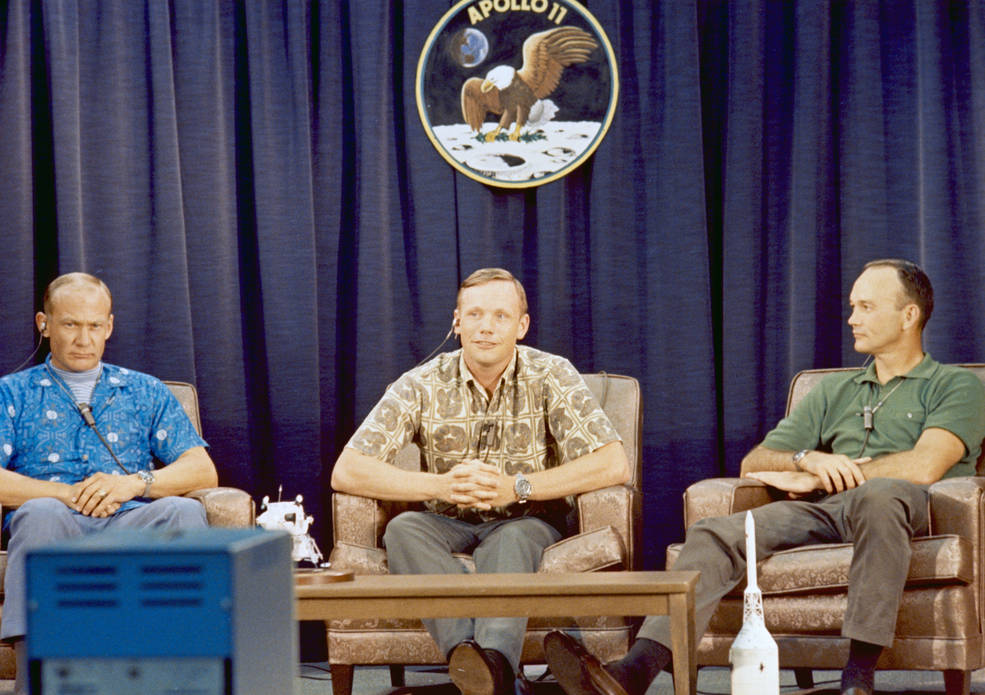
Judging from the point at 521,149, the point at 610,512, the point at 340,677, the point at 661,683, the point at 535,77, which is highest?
the point at 535,77

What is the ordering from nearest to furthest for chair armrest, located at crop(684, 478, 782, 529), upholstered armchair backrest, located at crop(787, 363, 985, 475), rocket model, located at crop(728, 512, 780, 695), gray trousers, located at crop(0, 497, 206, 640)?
rocket model, located at crop(728, 512, 780, 695)
gray trousers, located at crop(0, 497, 206, 640)
chair armrest, located at crop(684, 478, 782, 529)
upholstered armchair backrest, located at crop(787, 363, 985, 475)

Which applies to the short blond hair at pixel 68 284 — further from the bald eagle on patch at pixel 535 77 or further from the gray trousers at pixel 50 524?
the bald eagle on patch at pixel 535 77

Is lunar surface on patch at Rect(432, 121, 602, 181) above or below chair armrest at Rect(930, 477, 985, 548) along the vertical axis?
above

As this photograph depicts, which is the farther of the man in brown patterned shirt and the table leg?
the man in brown patterned shirt

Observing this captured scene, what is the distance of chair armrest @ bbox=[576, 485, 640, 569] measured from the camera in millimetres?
3117

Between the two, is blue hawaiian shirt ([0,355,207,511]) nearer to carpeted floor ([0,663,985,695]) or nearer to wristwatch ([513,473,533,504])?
carpeted floor ([0,663,985,695])

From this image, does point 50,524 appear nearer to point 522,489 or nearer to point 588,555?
point 522,489

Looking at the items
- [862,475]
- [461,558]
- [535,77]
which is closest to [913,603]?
[862,475]

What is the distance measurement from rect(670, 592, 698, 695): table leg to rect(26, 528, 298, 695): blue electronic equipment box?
4.78 ft

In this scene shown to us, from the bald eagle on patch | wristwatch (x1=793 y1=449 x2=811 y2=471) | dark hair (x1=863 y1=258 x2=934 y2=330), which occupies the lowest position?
wristwatch (x1=793 y1=449 x2=811 y2=471)

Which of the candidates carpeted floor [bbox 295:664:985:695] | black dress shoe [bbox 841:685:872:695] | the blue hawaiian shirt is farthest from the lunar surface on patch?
black dress shoe [bbox 841:685:872:695]

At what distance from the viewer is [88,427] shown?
3562 mm

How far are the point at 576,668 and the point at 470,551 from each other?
72cm

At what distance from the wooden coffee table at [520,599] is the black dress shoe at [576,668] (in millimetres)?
151
